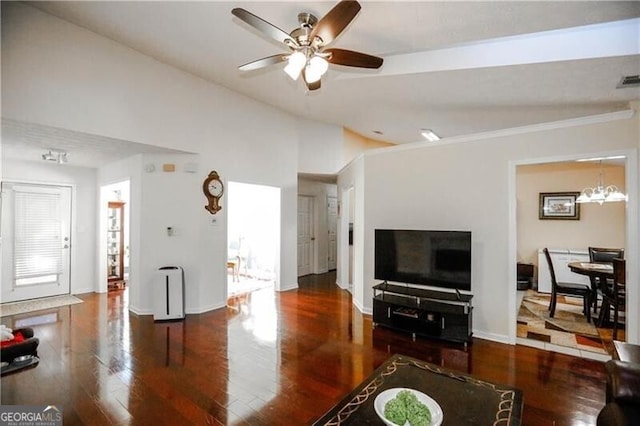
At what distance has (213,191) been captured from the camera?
462 cm

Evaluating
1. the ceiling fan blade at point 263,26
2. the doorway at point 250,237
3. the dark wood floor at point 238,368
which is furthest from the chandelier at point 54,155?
the ceiling fan blade at point 263,26

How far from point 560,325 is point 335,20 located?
4.62 m

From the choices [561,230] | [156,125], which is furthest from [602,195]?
[156,125]

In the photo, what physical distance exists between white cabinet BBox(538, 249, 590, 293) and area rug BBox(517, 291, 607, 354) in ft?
1.59

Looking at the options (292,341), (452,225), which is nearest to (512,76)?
(452,225)

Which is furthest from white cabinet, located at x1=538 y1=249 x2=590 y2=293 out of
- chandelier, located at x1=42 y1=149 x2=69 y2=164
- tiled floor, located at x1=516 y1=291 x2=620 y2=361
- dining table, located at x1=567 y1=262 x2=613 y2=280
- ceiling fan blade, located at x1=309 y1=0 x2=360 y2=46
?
chandelier, located at x1=42 y1=149 x2=69 y2=164

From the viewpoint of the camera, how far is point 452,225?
12.6 ft

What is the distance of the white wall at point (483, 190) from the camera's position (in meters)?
3.04

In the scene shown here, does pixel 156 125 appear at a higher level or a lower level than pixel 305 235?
higher

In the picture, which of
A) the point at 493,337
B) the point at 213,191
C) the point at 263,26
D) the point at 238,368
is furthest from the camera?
the point at 213,191

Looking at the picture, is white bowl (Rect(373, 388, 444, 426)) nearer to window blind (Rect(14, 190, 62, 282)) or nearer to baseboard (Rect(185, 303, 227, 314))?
baseboard (Rect(185, 303, 227, 314))

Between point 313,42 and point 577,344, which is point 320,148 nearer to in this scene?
point 313,42

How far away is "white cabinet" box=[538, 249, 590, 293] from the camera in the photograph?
213 inches

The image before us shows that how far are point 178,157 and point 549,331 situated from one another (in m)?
5.64
